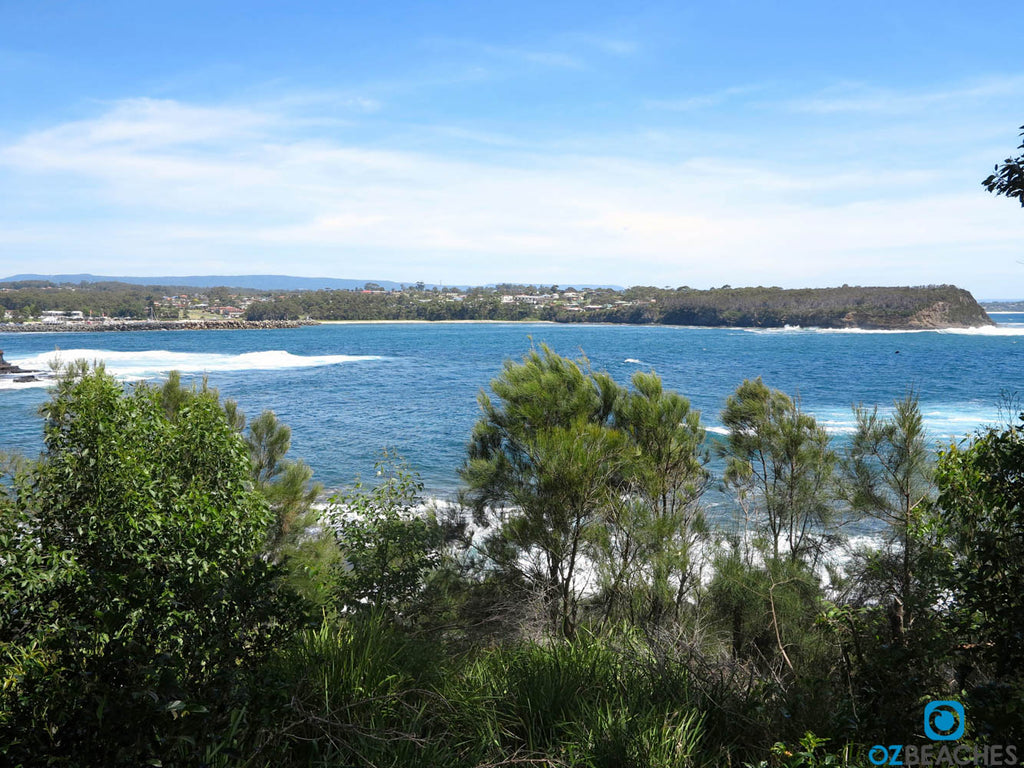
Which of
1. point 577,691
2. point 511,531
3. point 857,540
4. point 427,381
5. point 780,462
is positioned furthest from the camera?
point 427,381

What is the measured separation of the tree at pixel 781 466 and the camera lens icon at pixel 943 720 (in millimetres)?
8116

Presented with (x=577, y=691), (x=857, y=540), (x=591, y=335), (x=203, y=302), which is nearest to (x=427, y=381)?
(x=857, y=540)

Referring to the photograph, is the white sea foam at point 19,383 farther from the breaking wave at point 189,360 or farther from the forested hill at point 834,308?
the forested hill at point 834,308

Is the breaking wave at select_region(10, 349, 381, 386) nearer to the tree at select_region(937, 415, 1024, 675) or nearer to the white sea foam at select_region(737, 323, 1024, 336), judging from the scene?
the tree at select_region(937, 415, 1024, 675)

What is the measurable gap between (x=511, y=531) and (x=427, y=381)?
1665 inches

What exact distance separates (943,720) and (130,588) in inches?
141

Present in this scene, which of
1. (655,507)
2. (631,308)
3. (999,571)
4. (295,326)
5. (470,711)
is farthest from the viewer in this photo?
(631,308)

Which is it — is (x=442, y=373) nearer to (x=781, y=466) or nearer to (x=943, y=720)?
(x=781, y=466)

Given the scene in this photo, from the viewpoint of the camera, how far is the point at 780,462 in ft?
39.5

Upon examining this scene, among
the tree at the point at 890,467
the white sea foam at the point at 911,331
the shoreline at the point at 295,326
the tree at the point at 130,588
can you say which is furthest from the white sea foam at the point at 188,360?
the white sea foam at the point at 911,331

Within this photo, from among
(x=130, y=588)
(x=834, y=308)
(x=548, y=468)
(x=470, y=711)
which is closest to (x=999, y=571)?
(x=470, y=711)

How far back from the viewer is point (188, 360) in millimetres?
64000

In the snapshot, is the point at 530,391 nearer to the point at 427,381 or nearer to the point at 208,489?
the point at 208,489

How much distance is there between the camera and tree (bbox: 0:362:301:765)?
96.7 inches
